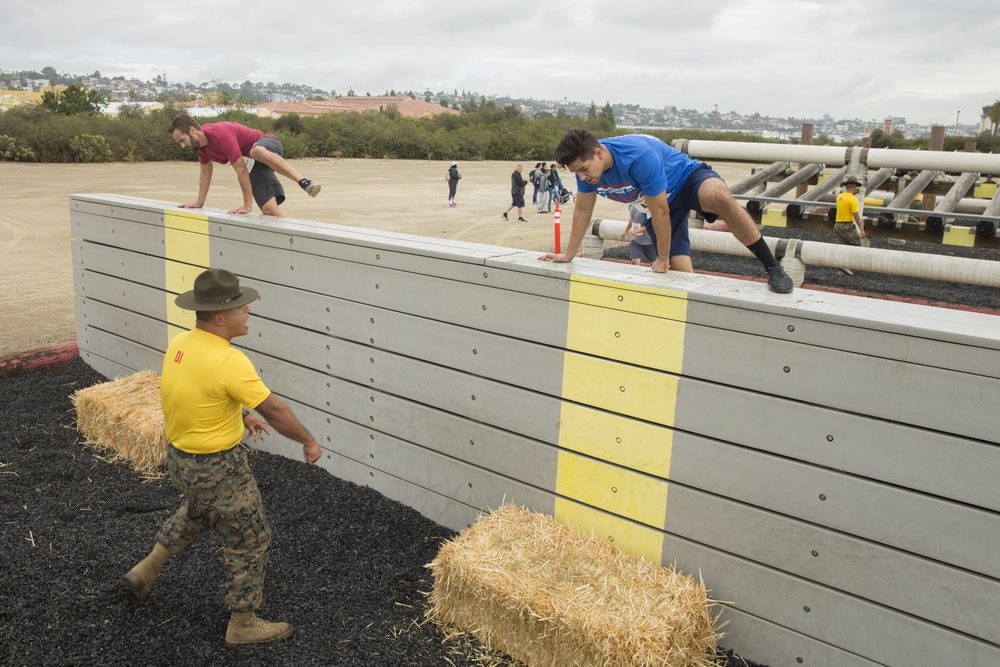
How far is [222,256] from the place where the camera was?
6406 millimetres

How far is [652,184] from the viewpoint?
15.1ft

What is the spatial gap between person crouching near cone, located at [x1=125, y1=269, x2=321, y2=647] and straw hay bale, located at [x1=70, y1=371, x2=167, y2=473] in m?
2.11

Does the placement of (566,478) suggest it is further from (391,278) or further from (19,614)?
(19,614)

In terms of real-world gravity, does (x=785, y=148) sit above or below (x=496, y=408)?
above

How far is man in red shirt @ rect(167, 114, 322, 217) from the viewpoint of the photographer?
6.88 m

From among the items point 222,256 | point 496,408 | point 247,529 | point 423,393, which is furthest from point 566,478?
point 222,256

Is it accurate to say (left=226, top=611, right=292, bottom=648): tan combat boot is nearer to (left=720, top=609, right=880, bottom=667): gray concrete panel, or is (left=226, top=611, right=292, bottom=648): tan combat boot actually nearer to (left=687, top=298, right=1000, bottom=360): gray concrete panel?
(left=720, top=609, right=880, bottom=667): gray concrete panel

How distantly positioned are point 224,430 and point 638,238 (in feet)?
17.1

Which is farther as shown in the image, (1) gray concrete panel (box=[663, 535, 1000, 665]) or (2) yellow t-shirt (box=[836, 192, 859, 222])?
(2) yellow t-shirt (box=[836, 192, 859, 222])

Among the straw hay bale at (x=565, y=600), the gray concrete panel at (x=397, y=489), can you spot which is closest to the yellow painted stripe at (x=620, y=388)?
the straw hay bale at (x=565, y=600)

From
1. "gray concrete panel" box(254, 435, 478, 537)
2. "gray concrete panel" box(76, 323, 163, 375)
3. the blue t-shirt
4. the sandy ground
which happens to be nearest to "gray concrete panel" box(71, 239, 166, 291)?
"gray concrete panel" box(76, 323, 163, 375)

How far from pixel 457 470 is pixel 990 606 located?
2876 millimetres

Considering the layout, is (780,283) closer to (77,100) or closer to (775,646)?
(775,646)

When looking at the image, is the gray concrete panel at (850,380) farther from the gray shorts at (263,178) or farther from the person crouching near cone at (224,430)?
the gray shorts at (263,178)
